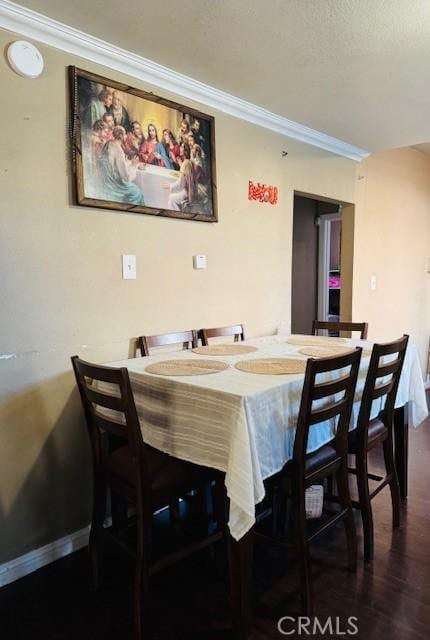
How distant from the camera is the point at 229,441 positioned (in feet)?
4.58

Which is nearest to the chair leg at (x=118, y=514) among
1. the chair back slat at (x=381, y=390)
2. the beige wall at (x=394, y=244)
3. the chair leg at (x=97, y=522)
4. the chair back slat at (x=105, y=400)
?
the chair leg at (x=97, y=522)

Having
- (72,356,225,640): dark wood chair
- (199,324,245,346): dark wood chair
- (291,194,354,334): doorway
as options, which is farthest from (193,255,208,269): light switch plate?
(291,194,354,334): doorway

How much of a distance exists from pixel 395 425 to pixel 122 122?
2202 mm

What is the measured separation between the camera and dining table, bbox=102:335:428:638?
4.42ft

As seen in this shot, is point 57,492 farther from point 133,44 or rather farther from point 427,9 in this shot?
point 427,9

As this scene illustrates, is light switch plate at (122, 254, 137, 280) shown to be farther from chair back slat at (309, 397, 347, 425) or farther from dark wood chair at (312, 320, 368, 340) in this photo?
dark wood chair at (312, 320, 368, 340)

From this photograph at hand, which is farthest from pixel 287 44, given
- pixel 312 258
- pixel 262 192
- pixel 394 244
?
pixel 312 258

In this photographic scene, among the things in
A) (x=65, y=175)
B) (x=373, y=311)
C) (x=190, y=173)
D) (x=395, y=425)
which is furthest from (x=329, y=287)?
(x=65, y=175)

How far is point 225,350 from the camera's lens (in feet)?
7.36

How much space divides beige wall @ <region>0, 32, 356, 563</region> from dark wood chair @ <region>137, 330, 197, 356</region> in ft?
0.20

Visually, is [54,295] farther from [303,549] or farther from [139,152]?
[303,549]

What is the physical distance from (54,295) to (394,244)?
3536 mm

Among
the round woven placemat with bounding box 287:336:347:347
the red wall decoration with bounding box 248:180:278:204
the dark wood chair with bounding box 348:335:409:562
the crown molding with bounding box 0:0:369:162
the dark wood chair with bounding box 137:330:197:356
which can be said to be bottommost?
the dark wood chair with bounding box 348:335:409:562

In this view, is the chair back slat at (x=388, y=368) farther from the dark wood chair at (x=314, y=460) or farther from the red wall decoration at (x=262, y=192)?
the red wall decoration at (x=262, y=192)
